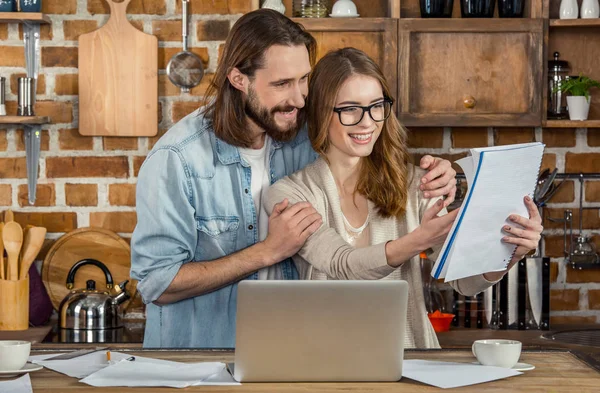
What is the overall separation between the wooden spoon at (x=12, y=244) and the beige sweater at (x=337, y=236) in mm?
979

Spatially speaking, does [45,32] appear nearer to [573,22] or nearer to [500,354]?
[573,22]

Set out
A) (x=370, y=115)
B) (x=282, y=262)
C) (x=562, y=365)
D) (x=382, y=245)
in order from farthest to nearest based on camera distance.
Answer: (x=282, y=262)
(x=370, y=115)
(x=382, y=245)
(x=562, y=365)

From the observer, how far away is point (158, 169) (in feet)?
6.93

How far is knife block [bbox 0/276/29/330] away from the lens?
8.90ft

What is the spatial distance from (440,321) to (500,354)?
1.17 meters

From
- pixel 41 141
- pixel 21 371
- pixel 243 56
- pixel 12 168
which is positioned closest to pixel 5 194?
pixel 12 168

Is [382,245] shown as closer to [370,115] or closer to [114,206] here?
[370,115]

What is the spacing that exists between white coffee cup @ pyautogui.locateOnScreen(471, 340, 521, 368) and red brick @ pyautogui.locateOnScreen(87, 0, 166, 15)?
1.78m

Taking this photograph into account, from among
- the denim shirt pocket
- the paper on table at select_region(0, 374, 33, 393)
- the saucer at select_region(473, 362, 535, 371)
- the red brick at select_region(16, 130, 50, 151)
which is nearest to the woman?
the denim shirt pocket

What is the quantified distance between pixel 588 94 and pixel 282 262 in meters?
1.26

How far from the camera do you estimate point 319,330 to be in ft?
4.68

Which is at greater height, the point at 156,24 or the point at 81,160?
the point at 156,24

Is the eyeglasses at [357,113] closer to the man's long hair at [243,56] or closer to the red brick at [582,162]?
the man's long hair at [243,56]

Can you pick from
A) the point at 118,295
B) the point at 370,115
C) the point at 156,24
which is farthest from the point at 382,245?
the point at 156,24
